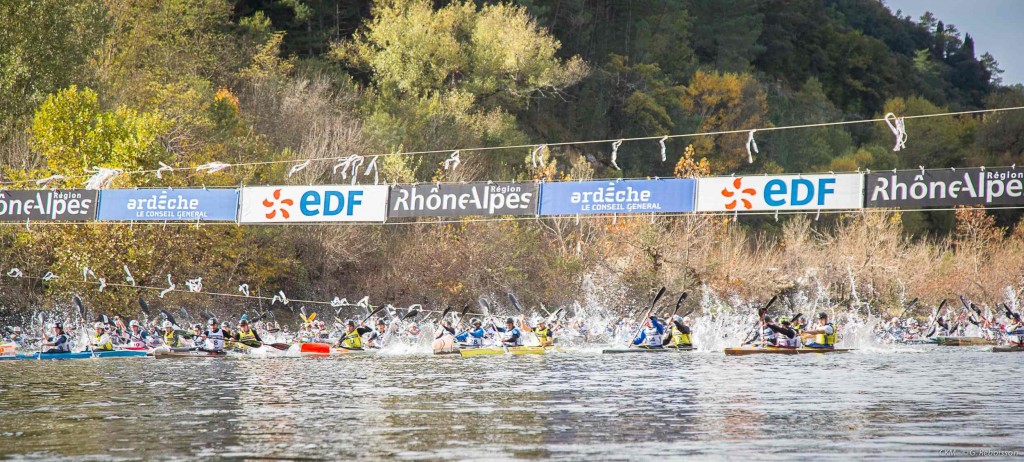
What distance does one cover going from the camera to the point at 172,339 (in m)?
35.9

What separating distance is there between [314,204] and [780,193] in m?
12.0

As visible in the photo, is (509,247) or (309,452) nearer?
(309,452)

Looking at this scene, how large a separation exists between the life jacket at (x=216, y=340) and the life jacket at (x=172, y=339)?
1.34m

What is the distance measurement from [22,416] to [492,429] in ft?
25.0

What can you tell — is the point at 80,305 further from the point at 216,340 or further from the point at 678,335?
the point at 678,335

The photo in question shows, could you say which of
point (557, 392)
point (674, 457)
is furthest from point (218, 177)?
point (674, 457)

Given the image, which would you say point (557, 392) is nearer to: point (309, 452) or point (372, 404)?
point (372, 404)

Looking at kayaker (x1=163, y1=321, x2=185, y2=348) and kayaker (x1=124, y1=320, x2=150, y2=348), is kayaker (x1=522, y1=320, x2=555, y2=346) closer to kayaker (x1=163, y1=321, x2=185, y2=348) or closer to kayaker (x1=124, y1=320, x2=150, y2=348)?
kayaker (x1=163, y1=321, x2=185, y2=348)

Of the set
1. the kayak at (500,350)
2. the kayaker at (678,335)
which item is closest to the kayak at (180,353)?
the kayak at (500,350)

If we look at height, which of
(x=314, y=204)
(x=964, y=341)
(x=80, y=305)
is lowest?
(x=80, y=305)

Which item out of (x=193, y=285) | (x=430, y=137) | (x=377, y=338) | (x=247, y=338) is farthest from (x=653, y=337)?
(x=430, y=137)

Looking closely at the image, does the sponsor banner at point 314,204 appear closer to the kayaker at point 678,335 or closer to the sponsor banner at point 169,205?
the sponsor banner at point 169,205

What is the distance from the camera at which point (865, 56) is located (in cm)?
10125

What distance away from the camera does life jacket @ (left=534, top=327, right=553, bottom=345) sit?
36906 mm
